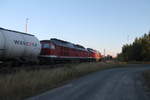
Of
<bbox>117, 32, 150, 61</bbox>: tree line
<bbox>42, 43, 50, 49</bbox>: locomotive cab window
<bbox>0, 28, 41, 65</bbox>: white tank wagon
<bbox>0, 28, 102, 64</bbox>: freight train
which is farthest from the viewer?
<bbox>117, 32, 150, 61</bbox>: tree line

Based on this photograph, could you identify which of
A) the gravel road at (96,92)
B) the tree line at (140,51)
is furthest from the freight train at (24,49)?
the tree line at (140,51)

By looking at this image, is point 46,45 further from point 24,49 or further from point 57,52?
point 24,49

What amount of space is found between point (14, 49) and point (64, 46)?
14530 mm

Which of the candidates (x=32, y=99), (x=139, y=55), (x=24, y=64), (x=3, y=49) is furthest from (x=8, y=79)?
(x=139, y=55)

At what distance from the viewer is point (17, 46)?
18672 millimetres

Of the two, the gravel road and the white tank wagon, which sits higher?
the white tank wagon

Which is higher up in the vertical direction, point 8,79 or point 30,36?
point 30,36

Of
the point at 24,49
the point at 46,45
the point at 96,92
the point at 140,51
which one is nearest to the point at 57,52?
the point at 46,45

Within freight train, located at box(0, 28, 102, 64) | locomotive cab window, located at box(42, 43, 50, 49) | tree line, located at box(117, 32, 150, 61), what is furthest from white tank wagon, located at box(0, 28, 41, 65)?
tree line, located at box(117, 32, 150, 61)

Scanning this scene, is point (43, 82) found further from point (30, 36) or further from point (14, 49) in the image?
point (30, 36)

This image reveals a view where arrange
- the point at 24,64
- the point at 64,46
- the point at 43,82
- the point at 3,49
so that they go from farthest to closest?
the point at 64,46 → the point at 24,64 → the point at 3,49 → the point at 43,82

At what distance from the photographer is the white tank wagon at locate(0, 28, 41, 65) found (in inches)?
686

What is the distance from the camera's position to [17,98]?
966 cm

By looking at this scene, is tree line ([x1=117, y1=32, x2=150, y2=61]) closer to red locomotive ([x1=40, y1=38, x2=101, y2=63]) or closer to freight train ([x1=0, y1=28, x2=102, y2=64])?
red locomotive ([x1=40, y1=38, x2=101, y2=63])
